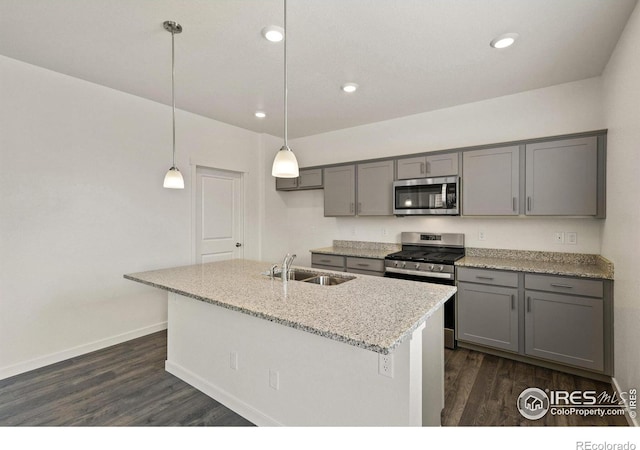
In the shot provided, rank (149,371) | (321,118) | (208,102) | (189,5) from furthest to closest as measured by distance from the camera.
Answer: (321,118), (208,102), (149,371), (189,5)

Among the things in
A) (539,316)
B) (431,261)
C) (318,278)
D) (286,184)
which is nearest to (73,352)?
(318,278)

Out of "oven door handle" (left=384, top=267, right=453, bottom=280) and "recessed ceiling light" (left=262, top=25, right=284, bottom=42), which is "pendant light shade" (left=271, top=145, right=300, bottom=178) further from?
"oven door handle" (left=384, top=267, right=453, bottom=280)

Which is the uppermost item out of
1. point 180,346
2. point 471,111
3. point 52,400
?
point 471,111

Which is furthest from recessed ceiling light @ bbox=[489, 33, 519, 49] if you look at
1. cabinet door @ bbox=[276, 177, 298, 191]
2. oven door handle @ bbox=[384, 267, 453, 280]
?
cabinet door @ bbox=[276, 177, 298, 191]

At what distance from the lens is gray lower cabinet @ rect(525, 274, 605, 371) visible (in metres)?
2.54

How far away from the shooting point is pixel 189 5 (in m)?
1.97

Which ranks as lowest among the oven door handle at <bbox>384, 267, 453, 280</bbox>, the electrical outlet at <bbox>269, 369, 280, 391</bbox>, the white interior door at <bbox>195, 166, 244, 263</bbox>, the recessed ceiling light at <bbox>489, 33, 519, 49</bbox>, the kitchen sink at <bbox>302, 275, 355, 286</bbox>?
the electrical outlet at <bbox>269, 369, 280, 391</bbox>

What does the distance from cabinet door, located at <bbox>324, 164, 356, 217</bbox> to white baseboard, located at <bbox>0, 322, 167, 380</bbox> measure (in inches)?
100

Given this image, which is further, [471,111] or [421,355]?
[471,111]

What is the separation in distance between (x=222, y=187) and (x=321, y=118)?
1632 millimetres

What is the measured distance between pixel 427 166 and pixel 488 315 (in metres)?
1.66
